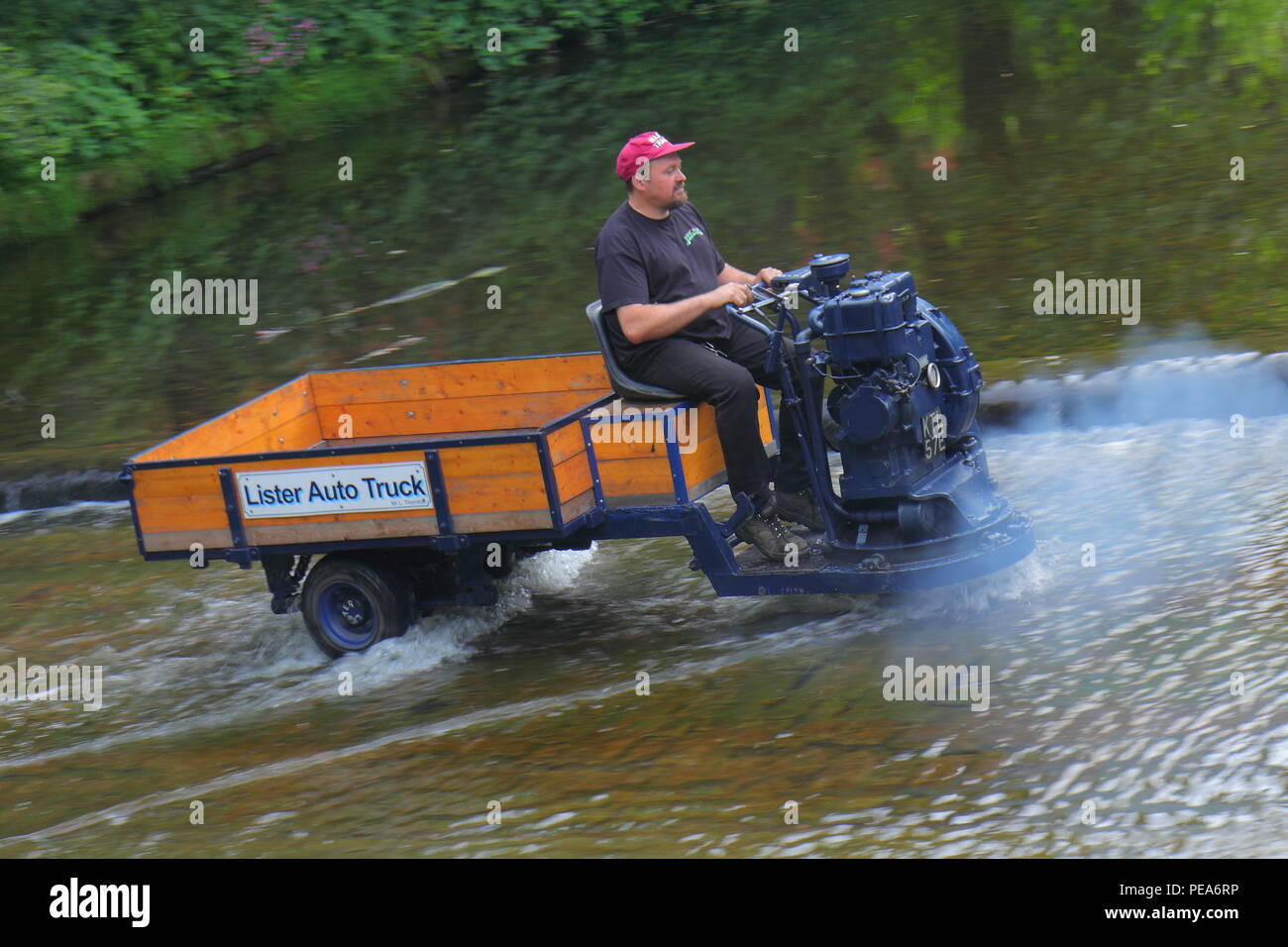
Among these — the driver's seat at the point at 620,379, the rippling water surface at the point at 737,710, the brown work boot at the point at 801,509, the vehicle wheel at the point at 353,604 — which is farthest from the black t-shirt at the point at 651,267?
the vehicle wheel at the point at 353,604

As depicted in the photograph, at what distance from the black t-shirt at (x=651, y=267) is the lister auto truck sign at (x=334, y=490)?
1006 mm

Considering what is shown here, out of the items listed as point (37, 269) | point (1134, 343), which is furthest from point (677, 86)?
point (1134, 343)

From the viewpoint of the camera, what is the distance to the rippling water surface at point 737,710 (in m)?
4.66

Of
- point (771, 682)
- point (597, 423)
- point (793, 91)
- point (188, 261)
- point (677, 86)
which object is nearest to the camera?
point (771, 682)

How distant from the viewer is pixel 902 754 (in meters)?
4.99

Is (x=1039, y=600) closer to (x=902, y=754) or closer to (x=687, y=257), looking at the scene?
(x=902, y=754)

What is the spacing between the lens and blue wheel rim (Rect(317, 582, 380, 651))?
6.76 m

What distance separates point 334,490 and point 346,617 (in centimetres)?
72

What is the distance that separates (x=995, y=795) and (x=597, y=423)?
7.52ft
